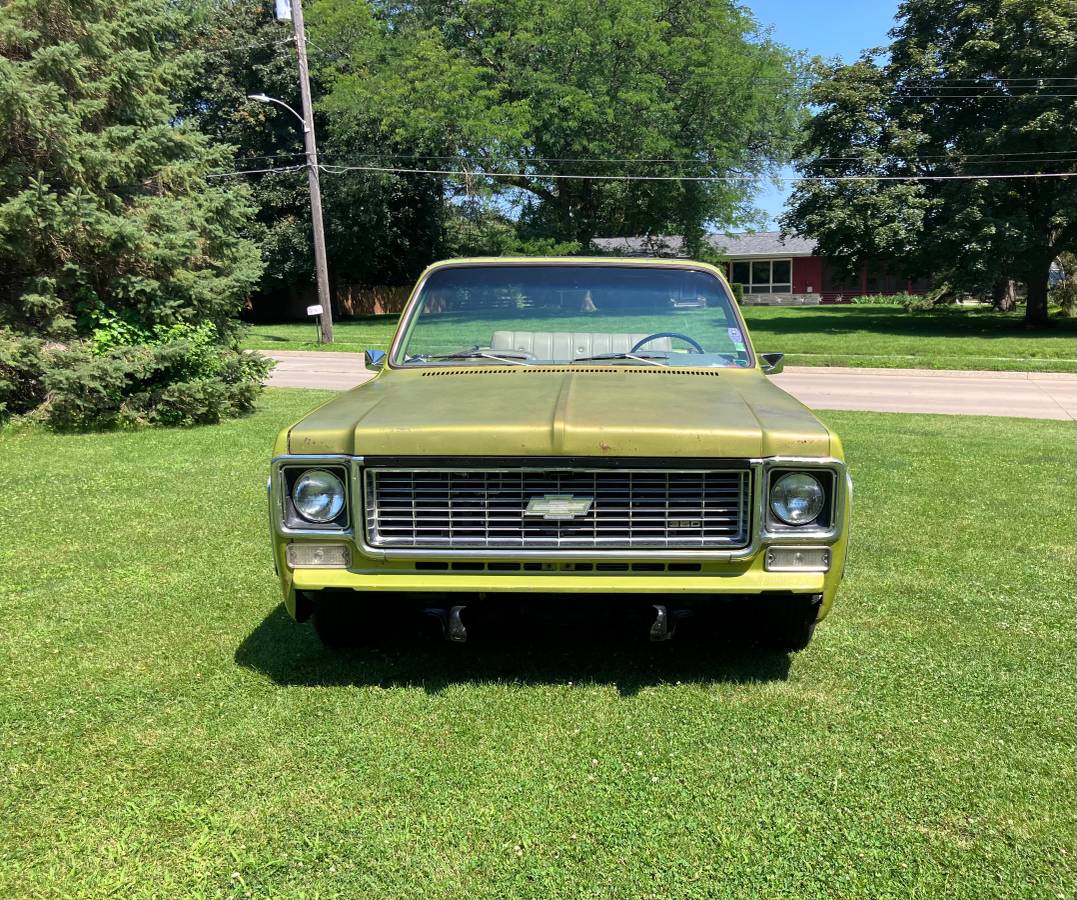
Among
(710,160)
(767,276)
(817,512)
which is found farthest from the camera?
(767,276)

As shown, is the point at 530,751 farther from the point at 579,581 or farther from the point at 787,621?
the point at 787,621

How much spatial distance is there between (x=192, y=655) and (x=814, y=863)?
9.27ft

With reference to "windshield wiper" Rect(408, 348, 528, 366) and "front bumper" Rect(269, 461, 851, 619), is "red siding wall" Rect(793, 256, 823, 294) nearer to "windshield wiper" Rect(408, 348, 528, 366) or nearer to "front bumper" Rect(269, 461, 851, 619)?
"windshield wiper" Rect(408, 348, 528, 366)

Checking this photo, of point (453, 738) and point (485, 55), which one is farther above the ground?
point (485, 55)

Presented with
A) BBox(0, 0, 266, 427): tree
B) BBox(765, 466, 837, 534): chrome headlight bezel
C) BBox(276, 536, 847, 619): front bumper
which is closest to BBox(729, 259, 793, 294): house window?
BBox(0, 0, 266, 427): tree

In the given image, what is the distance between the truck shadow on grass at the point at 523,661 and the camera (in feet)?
11.7

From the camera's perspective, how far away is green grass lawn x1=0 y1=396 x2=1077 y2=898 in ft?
7.89

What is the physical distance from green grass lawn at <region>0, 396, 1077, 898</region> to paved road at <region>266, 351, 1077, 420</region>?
863 cm

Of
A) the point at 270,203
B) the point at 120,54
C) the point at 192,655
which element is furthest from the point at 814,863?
the point at 270,203

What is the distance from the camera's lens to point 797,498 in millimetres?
3082

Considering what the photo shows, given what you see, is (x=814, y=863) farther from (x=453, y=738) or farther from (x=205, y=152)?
(x=205, y=152)

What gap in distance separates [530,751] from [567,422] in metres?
1.21

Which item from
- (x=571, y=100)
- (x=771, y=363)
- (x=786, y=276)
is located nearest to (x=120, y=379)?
(x=771, y=363)

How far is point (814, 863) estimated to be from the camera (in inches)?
95.2
